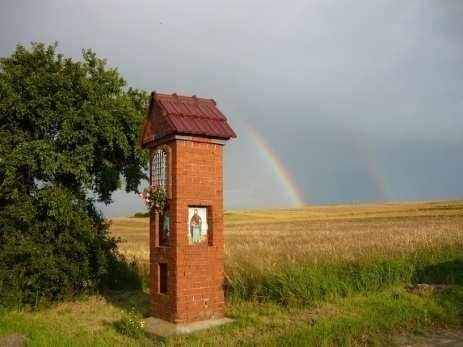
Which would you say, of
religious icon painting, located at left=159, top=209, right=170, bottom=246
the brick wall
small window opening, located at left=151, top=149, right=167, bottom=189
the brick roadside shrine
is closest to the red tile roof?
the brick roadside shrine

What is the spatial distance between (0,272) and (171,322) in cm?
516

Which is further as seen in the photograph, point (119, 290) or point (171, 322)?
point (119, 290)

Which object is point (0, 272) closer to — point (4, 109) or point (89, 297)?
point (89, 297)

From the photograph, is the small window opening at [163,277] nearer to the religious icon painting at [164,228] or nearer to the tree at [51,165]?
the religious icon painting at [164,228]

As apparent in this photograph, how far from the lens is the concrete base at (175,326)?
8.18m

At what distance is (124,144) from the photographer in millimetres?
13180

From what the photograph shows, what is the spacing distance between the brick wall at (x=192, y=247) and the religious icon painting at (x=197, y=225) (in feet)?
0.32

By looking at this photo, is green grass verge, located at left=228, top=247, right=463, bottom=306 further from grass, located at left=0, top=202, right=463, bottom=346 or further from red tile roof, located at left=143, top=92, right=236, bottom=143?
red tile roof, located at left=143, top=92, right=236, bottom=143

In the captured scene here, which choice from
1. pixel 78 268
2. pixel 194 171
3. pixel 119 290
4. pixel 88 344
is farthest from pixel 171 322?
pixel 119 290

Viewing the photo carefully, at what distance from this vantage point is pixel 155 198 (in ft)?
30.6

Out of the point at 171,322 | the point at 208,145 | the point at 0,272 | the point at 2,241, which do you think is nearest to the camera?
the point at 171,322

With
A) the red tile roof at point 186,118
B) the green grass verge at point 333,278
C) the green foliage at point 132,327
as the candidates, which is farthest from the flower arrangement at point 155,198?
the green grass verge at point 333,278

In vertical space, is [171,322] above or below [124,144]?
below

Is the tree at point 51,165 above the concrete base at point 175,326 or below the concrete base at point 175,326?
above
